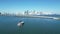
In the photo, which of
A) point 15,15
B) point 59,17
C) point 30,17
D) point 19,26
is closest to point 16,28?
point 19,26

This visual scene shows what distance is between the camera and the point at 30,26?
31.8 feet

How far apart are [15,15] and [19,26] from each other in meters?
1.04

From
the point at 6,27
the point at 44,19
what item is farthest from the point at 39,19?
the point at 6,27

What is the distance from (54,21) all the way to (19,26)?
3.62 metres

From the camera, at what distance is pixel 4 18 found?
10211 millimetres

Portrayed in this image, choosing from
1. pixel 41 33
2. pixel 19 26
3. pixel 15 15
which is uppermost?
pixel 15 15

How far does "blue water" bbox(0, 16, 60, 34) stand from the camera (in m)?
8.64

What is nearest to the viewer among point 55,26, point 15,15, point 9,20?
point 15,15

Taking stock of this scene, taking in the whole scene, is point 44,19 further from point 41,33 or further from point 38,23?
point 41,33

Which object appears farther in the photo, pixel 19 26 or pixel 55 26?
pixel 55 26

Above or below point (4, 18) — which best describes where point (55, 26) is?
below

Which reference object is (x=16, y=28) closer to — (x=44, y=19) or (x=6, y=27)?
(x=6, y=27)

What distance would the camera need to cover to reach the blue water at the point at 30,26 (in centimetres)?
864

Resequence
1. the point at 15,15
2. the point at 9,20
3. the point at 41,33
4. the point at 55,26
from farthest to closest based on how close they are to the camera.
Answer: the point at 9,20 → the point at 55,26 → the point at 15,15 → the point at 41,33
